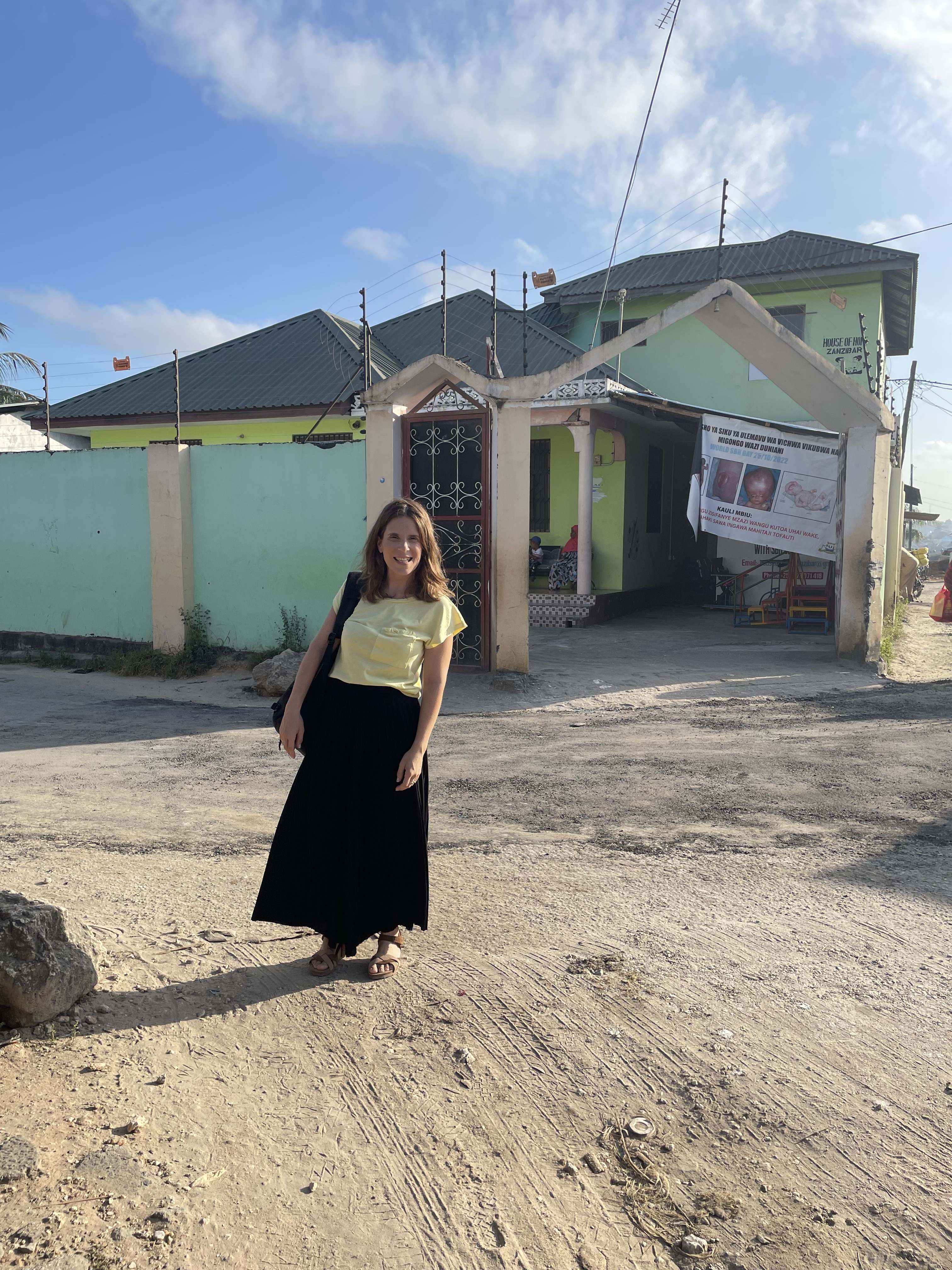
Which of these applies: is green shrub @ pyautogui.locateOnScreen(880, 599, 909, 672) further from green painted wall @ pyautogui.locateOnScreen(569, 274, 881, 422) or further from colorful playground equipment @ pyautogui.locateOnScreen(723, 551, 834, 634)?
green painted wall @ pyautogui.locateOnScreen(569, 274, 881, 422)

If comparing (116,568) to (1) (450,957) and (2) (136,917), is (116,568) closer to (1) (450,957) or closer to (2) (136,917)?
(2) (136,917)

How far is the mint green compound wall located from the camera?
9.73m

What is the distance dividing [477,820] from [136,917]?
1.95m

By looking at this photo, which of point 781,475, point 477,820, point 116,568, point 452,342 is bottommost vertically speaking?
point 477,820

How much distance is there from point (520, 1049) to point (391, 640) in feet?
4.27

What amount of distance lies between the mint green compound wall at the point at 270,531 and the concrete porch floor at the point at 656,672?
1.94 metres

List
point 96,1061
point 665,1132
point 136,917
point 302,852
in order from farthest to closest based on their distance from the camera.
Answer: point 136,917 < point 302,852 < point 96,1061 < point 665,1132

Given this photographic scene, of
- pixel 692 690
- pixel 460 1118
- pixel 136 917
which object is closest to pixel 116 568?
pixel 692 690

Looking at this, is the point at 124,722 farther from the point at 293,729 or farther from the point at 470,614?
the point at 293,729

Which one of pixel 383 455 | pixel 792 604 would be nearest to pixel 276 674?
pixel 383 455

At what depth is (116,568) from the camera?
35.5ft

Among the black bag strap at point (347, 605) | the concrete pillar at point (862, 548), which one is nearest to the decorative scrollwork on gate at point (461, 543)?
the concrete pillar at point (862, 548)

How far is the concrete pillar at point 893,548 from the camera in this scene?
14477 millimetres

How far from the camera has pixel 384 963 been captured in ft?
10.6
